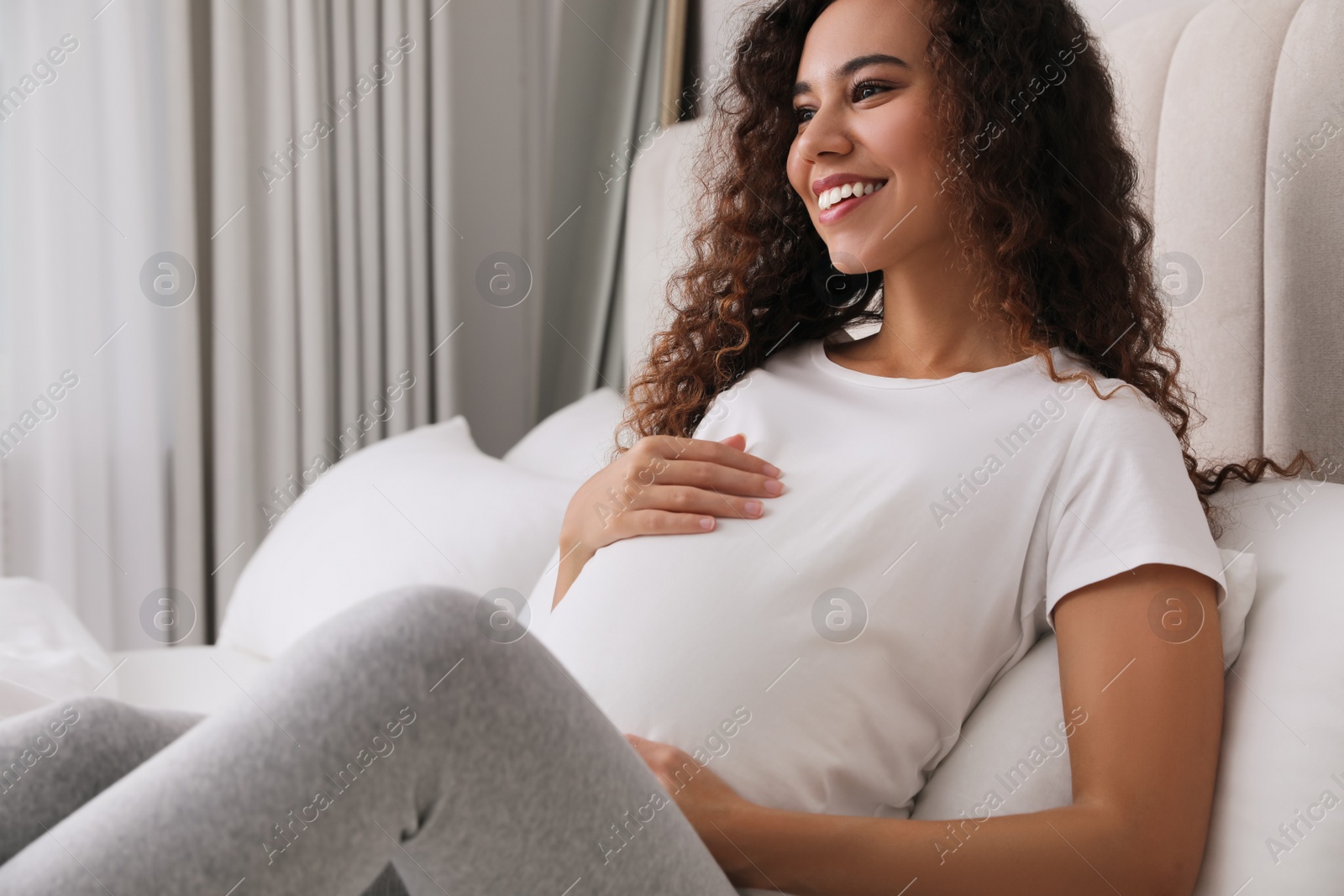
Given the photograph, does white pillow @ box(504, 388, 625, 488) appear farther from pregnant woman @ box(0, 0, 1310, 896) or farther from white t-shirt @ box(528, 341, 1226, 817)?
white t-shirt @ box(528, 341, 1226, 817)

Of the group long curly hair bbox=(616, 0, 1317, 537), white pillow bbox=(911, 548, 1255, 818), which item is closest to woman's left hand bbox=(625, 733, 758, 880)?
white pillow bbox=(911, 548, 1255, 818)

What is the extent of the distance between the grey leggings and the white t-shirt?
18 cm

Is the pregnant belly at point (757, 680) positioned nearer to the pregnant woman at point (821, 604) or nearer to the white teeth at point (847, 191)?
the pregnant woman at point (821, 604)

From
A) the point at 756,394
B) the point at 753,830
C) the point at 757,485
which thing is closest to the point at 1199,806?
the point at 753,830

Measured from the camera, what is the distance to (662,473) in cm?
97

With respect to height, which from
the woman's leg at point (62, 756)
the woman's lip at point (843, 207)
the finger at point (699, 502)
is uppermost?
the woman's lip at point (843, 207)

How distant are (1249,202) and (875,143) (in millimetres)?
402

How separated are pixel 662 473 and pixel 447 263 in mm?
1656

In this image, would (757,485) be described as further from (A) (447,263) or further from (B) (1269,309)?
(A) (447,263)

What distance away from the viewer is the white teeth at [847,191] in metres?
1.02

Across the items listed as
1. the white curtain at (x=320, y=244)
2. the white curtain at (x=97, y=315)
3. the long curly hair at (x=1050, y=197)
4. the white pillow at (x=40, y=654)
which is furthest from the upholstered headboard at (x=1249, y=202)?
the white curtain at (x=97, y=315)

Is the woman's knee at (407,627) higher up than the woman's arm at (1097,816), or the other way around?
Result: the woman's knee at (407,627)

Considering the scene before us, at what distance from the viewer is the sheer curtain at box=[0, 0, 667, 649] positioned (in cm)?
205

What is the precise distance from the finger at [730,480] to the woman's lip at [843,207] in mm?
284
